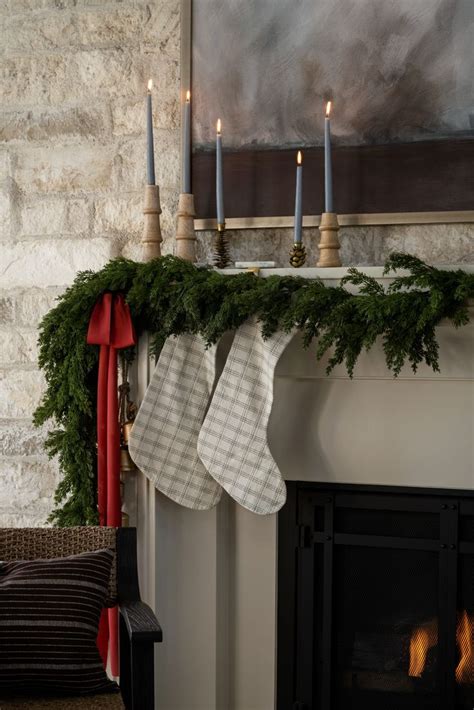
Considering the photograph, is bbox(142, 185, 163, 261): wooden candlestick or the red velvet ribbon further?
bbox(142, 185, 163, 261): wooden candlestick

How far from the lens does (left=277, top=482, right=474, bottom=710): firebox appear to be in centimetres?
235

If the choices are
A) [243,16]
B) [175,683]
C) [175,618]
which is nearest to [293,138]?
[243,16]

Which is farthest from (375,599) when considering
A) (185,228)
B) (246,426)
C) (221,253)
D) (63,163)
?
(63,163)

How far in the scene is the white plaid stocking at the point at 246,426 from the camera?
7.24 feet

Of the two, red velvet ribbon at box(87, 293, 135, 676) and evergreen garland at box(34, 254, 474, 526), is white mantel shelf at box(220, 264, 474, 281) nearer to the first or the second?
evergreen garland at box(34, 254, 474, 526)

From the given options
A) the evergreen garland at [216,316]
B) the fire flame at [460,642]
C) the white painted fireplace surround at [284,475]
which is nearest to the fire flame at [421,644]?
the fire flame at [460,642]

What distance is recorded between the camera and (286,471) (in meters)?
2.37

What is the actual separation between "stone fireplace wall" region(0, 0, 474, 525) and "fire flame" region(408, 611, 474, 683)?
113cm

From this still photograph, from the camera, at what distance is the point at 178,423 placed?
2297 mm

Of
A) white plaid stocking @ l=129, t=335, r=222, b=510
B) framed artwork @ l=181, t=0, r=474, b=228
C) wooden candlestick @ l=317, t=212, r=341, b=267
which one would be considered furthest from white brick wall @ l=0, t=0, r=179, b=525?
wooden candlestick @ l=317, t=212, r=341, b=267

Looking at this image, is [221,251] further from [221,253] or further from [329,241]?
[329,241]

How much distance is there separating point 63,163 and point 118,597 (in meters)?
1.30

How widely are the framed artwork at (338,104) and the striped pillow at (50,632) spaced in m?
1.12

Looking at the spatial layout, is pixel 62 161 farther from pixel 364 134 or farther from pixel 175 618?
pixel 175 618
